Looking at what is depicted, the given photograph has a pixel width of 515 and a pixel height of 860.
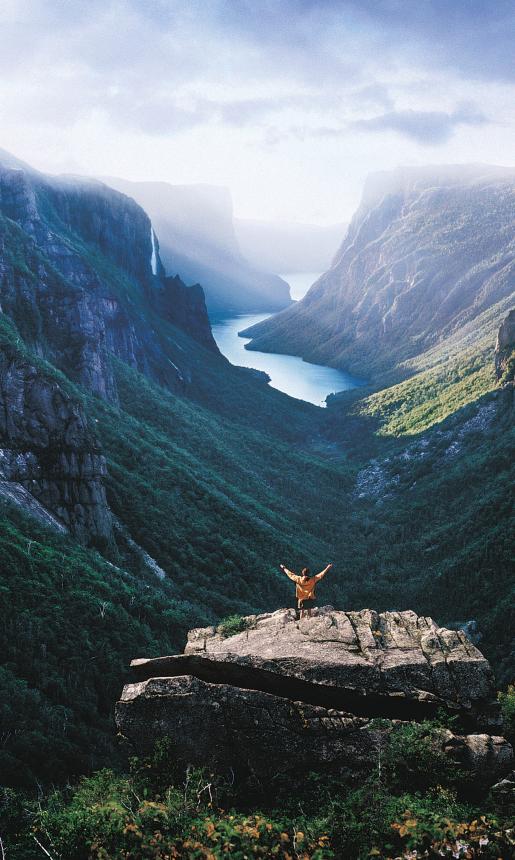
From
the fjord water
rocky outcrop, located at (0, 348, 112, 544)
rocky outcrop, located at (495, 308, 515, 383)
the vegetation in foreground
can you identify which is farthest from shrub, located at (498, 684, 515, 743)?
the fjord water

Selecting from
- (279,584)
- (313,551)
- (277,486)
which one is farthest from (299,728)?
(277,486)

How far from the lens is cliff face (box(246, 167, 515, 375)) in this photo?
449ft

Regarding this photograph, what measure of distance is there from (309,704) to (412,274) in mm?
157705

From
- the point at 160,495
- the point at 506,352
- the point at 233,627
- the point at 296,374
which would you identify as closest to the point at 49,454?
the point at 160,495

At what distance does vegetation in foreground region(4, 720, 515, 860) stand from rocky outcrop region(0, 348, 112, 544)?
63.4ft

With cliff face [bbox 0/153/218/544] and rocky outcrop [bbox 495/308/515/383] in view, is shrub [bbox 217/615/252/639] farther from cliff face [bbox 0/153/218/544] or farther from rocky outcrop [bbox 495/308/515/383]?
rocky outcrop [bbox 495/308/515/383]

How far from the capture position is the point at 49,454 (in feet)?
105

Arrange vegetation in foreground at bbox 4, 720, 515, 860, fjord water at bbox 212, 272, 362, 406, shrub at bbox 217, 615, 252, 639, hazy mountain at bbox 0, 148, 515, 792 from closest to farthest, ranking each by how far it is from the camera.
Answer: vegetation in foreground at bbox 4, 720, 515, 860, shrub at bbox 217, 615, 252, 639, hazy mountain at bbox 0, 148, 515, 792, fjord water at bbox 212, 272, 362, 406

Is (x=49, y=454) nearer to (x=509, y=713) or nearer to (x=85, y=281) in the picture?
(x=509, y=713)

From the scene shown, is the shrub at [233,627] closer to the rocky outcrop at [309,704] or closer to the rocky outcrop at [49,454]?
the rocky outcrop at [309,704]

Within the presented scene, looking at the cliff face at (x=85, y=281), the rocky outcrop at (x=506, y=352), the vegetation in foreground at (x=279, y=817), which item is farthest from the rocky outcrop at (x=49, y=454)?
the rocky outcrop at (x=506, y=352)

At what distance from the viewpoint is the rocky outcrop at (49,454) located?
99.7ft

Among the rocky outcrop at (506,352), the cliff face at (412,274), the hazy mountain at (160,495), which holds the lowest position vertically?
the hazy mountain at (160,495)

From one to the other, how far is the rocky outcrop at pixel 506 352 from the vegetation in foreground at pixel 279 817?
53.7 m
